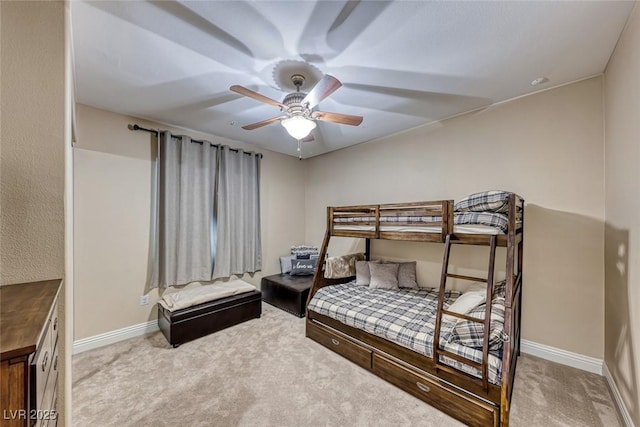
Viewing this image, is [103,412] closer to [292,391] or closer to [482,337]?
[292,391]

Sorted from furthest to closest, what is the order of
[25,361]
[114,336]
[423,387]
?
[114,336], [423,387], [25,361]

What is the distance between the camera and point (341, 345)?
264cm

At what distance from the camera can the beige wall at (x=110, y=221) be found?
109 inches

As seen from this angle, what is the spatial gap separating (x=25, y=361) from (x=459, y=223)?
2598 mm

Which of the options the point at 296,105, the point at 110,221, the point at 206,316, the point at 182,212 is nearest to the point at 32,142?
the point at 296,105

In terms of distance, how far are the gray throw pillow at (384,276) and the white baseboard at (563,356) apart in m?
1.41

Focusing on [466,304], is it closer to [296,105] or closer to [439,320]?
[439,320]

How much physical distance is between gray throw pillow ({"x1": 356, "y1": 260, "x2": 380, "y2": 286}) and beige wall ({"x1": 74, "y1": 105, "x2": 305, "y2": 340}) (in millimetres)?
2654

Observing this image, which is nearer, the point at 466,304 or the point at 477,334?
the point at 477,334

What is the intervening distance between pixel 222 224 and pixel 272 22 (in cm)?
278

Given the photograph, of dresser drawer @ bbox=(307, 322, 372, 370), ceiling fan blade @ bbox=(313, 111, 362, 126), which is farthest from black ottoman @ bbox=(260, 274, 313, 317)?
ceiling fan blade @ bbox=(313, 111, 362, 126)

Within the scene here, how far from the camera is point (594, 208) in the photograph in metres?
2.33

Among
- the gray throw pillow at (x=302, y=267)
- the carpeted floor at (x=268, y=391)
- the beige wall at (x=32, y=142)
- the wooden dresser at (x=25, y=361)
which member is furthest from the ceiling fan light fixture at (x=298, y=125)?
the gray throw pillow at (x=302, y=267)

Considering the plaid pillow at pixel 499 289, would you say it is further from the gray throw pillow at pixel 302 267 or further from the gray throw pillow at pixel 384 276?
the gray throw pillow at pixel 302 267
